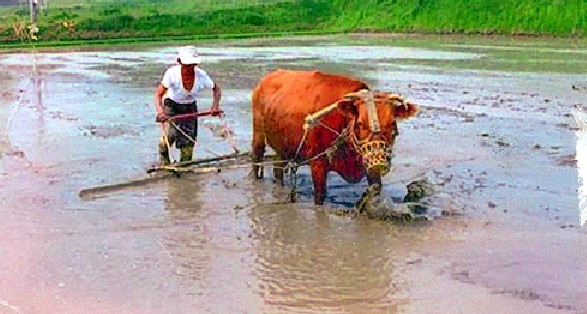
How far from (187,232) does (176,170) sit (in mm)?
1680

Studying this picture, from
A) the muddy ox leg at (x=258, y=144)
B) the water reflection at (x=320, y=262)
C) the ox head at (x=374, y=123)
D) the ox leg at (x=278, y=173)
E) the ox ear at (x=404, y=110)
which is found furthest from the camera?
the muddy ox leg at (x=258, y=144)

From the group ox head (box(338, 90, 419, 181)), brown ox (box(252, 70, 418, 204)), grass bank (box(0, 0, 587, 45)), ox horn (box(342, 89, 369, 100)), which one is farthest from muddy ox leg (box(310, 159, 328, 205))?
grass bank (box(0, 0, 587, 45))

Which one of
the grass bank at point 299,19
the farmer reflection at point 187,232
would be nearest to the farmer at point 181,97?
the farmer reflection at point 187,232

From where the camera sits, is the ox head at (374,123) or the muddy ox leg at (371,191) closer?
the ox head at (374,123)

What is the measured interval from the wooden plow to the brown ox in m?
0.55

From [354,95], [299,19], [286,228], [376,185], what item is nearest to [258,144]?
[286,228]

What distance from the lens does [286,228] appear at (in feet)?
27.2

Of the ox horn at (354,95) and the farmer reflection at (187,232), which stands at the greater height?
the ox horn at (354,95)

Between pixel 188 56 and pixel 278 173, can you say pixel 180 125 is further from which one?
pixel 278 173

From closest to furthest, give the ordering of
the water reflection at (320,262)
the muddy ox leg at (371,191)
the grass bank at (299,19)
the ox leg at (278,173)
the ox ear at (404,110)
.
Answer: the water reflection at (320,262)
the ox ear at (404,110)
the muddy ox leg at (371,191)
the ox leg at (278,173)
the grass bank at (299,19)

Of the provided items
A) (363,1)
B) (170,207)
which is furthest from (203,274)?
(363,1)

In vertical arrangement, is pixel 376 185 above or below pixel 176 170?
above

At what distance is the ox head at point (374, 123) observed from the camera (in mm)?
7898

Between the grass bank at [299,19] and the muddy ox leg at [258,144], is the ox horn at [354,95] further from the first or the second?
the grass bank at [299,19]
